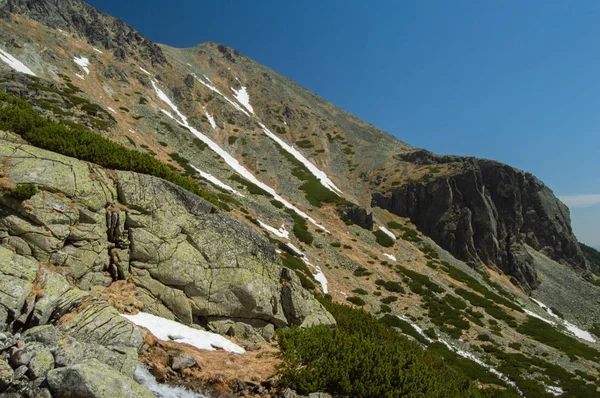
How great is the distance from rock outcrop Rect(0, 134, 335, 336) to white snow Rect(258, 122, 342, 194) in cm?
6508

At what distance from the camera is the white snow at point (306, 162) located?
84.7 meters

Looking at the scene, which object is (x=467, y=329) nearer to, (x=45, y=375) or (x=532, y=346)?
(x=532, y=346)

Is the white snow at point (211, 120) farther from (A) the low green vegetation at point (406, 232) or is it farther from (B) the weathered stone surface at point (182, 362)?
(B) the weathered stone surface at point (182, 362)

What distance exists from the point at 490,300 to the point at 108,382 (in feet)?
185

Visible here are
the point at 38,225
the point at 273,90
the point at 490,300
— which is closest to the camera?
the point at 38,225

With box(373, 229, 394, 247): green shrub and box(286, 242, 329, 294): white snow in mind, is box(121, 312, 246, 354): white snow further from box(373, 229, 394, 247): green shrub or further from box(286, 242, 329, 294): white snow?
box(373, 229, 394, 247): green shrub

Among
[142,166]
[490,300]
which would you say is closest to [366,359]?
[142,166]

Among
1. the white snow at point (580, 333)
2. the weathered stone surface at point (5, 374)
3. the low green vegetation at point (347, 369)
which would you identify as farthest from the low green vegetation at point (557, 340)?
the weathered stone surface at point (5, 374)

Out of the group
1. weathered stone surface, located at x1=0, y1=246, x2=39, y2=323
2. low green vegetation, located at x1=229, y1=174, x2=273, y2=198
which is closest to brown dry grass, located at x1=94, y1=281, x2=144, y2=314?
weathered stone surface, located at x1=0, y1=246, x2=39, y2=323

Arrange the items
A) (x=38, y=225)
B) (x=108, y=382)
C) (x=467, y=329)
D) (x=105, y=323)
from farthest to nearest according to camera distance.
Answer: (x=467, y=329) < (x=38, y=225) < (x=105, y=323) < (x=108, y=382)

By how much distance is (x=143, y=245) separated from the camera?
14.3 m

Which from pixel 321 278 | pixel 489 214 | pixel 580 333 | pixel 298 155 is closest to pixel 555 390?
pixel 321 278

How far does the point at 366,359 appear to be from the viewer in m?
12.3

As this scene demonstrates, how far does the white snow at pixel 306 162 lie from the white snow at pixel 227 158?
64.3ft
